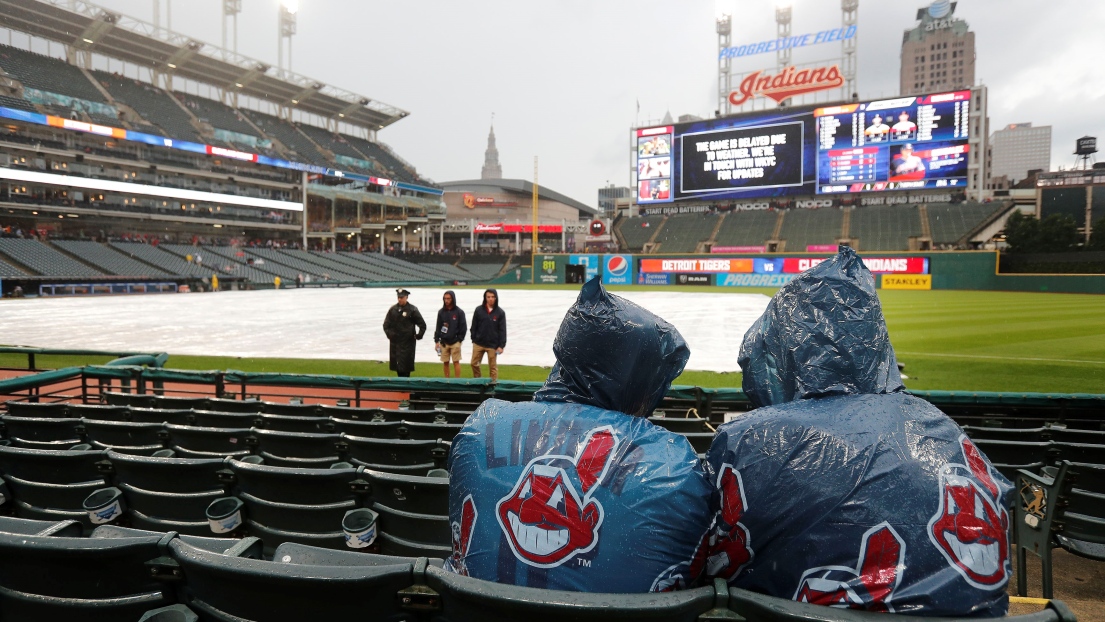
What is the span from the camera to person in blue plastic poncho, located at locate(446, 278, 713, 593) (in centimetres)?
147

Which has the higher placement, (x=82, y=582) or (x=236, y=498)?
(x=82, y=582)

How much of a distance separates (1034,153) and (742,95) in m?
191

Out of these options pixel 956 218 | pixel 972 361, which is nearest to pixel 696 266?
pixel 956 218

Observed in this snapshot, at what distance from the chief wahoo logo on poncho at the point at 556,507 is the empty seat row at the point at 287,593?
16cm

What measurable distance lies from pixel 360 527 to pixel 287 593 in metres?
1.04

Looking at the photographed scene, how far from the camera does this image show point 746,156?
5428 cm

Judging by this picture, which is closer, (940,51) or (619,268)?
(619,268)

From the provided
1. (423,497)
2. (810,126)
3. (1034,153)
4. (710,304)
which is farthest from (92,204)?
(1034,153)

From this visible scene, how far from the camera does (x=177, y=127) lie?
55.2m

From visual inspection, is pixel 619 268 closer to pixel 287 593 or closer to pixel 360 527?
pixel 360 527

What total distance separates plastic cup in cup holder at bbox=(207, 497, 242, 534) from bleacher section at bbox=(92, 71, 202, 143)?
6337cm

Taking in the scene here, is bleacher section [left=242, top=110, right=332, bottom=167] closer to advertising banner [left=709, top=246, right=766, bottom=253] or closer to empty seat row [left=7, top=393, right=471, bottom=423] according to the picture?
advertising banner [left=709, top=246, right=766, bottom=253]

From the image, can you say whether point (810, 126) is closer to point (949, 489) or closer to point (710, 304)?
point (710, 304)

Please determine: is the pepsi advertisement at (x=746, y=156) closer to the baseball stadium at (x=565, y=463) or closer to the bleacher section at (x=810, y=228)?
the bleacher section at (x=810, y=228)
